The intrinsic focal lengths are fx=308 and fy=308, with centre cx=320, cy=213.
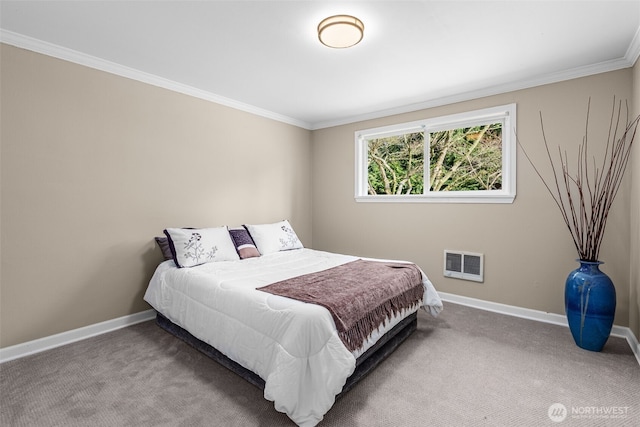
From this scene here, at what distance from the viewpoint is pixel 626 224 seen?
2701 mm

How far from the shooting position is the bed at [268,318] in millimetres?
1632

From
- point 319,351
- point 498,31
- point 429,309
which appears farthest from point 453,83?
point 319,351

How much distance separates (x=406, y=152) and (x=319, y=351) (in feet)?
10.4

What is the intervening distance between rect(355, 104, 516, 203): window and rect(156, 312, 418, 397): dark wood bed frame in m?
1.73

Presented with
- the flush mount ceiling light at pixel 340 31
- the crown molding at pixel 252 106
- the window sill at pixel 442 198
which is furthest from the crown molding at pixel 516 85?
the flush mount ceiling light at pixel 340 31

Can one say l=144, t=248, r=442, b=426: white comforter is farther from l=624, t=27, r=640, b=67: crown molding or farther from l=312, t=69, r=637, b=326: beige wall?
l=624, t=27, r=640, b=67: crown molding

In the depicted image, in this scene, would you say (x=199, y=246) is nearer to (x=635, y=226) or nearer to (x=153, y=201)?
(x=153, y=201)

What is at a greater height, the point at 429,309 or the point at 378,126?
the point at 378,126

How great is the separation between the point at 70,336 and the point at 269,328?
2038 millimetres

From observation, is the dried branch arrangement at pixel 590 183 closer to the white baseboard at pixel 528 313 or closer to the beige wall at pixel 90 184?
the white baseboard at pixel 528 313

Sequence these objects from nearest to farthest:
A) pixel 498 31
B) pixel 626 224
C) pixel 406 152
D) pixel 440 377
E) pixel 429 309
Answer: pixel 440 377 → pixel 498 31 → pixel 626 224 → pixel 429 309 → pixel 406 152

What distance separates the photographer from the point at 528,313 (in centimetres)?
316

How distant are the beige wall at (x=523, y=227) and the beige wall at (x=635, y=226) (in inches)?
3.8

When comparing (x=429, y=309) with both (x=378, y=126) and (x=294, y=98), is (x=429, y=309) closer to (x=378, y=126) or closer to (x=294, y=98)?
(x=378, y=126)
